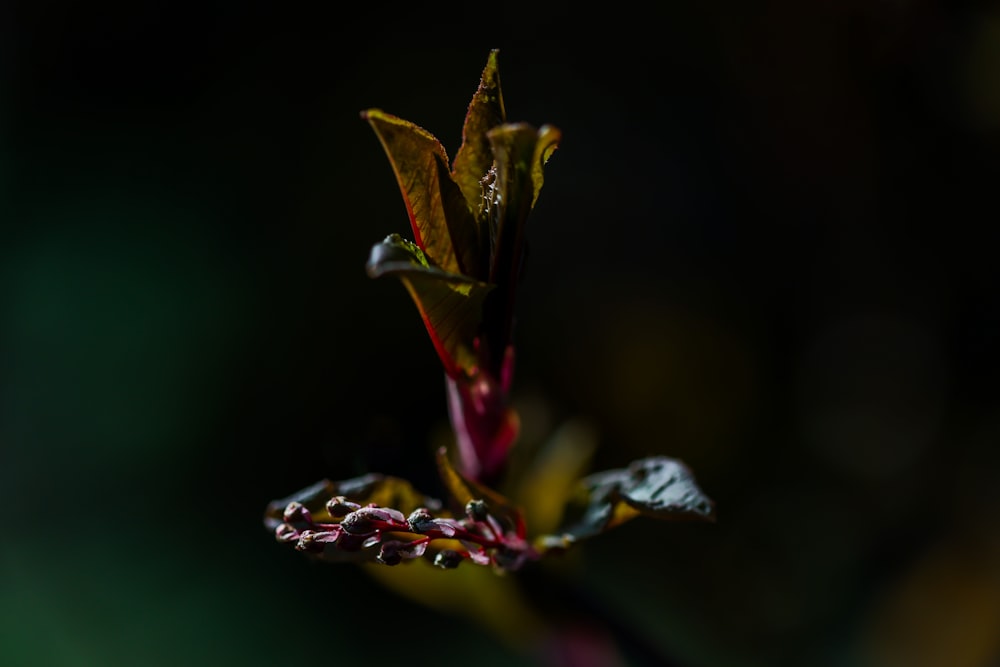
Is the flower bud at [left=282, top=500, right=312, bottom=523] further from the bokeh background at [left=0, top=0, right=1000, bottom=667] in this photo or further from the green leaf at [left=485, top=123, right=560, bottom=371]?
the bokeh background at [left=0, top=0, right=1000, bottom=667]

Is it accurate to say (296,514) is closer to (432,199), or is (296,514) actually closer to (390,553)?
(390,553)

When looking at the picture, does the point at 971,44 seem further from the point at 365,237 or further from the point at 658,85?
the point at 365,237

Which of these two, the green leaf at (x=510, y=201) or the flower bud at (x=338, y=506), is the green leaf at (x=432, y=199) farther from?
the flower bud at (x=338, y=506)

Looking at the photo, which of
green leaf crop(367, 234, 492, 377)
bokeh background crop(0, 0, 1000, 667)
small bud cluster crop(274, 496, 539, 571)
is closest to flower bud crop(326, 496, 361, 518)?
small bud cluster crop(274, 496, 539, 571)

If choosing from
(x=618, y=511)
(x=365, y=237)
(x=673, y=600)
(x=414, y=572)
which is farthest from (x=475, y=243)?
(x=673, y=600)

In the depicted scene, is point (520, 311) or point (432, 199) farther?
point (520, 311)

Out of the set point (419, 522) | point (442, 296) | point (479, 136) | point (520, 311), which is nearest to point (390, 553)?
point (419, 522)
